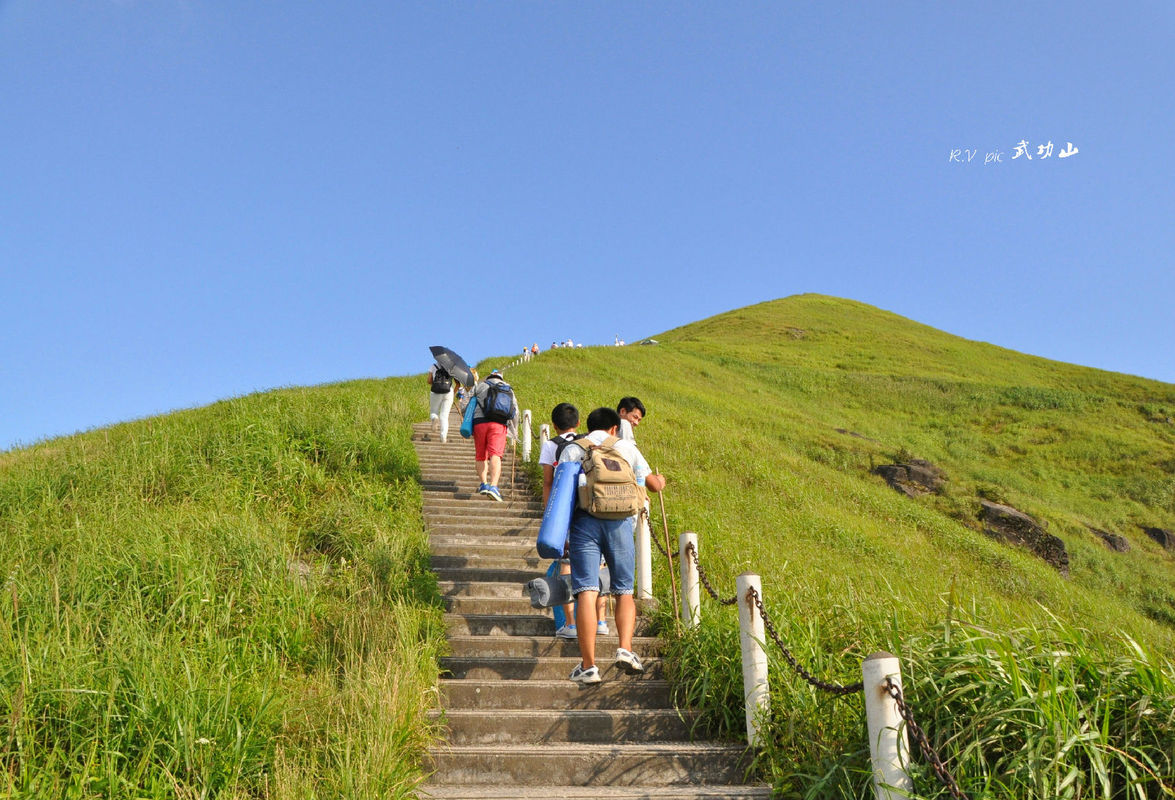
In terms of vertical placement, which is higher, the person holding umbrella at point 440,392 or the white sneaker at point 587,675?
the person holding umbrella at point 440,392

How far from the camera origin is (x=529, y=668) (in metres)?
5.44

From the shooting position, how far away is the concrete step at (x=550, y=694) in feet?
16.3

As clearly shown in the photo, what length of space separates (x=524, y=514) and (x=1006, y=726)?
728cm

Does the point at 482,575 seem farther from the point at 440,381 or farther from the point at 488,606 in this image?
the point at 440,381

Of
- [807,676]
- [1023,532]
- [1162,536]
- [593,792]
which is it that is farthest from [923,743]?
[1162,536]

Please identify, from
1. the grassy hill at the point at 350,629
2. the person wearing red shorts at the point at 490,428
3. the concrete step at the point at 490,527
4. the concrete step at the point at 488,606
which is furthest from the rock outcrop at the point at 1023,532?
the concrete step at the point at 488,606

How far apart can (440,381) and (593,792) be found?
9020 millimetres

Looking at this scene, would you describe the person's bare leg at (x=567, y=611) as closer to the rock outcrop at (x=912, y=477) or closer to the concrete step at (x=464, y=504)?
the concrete step at (x=464, y=504)

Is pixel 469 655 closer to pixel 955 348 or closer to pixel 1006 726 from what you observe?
pixel 1006 726

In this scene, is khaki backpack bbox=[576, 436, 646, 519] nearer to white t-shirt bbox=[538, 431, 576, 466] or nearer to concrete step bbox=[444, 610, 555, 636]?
white t-shirt bbox=[538, 431, 576, 466]

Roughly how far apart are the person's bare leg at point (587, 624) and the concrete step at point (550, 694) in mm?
245

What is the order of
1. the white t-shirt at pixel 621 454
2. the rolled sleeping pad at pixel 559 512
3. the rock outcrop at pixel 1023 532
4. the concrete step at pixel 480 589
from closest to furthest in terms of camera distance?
1. the rolled sleeping pad at pixel 559 512
2. the white t-shirt at pixel 621 454
3. the concrete step at pixel 480 589
4. the rock outcrop at pixel 1023 532

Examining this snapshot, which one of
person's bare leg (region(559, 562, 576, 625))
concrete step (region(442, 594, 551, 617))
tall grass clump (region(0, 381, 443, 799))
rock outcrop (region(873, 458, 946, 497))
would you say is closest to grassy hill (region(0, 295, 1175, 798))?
tall grass clump (region(0, 381, 443, 799))

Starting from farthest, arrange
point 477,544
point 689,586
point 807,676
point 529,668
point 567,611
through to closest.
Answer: point 477,544
point 567,611
point 689,586
point 529,668
point 807,676
